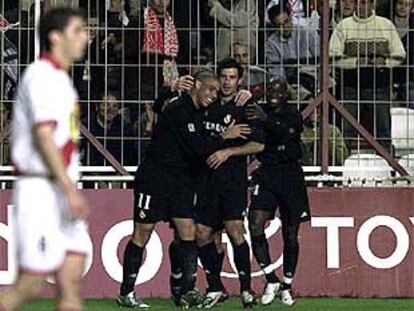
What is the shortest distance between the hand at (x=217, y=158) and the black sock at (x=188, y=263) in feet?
2.48

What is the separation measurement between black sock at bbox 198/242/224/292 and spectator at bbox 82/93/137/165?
2.11 m

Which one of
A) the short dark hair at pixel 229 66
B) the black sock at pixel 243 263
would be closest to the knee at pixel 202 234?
the black sock at pixel 243 263

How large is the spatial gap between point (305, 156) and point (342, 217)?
0.87m

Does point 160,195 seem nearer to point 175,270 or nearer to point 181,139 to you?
point 181,139

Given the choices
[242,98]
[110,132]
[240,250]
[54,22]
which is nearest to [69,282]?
[54,22]

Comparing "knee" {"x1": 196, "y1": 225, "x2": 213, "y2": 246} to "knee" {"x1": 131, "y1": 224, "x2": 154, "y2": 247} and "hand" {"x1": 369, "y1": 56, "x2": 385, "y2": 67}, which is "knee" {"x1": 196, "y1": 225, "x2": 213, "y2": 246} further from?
"hand" {"x1": 369, "y1": 56, "x2": 385, "y2": 67}

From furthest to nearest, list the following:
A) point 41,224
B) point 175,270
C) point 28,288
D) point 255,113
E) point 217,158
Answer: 1. point 175,270
2. point 255,113
3. point 217,158
4. point 28,288
5. point 41,224

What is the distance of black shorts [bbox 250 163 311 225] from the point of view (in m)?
15.4

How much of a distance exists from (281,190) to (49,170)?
6.56 metres

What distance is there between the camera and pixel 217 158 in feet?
48.3

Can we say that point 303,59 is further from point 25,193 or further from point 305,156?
point 25,193

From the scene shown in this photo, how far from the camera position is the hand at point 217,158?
1472 cm

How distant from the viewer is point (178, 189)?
1481 cm

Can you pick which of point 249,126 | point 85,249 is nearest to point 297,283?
point 249,126
